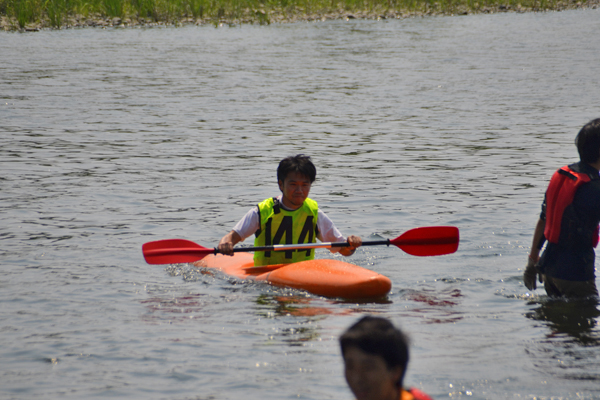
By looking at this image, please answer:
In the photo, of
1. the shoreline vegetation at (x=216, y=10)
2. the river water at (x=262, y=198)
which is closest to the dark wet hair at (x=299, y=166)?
the river water at (x=262, y=198)

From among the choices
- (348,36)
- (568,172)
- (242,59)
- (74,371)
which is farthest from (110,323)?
(348,36)

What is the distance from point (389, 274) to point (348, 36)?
17.9 metres

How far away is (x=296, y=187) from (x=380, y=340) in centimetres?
341

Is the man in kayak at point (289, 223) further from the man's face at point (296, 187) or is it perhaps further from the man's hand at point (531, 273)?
the man's hand at point (531, 273)

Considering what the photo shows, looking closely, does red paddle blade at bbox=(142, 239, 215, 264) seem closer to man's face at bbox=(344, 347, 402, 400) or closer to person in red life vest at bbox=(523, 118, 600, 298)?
person in red life vest at bbox=(523, 118, 600, 298)

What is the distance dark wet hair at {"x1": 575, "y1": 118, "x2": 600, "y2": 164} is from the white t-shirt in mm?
1970

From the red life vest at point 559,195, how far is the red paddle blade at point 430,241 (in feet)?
4.79

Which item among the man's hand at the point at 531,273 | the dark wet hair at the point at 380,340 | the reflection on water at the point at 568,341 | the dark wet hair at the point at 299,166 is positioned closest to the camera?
the dark wet hair at the point at 380,340

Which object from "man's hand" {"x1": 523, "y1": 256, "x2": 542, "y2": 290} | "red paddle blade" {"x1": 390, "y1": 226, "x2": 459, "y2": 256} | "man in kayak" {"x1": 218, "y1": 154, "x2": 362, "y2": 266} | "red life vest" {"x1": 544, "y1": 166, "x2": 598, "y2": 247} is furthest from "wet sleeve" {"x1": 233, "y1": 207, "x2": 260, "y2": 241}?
"red life vest" {"x1": 544, "y1": 166, "x2": 598, "y2": 247}

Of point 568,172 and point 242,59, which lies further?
point 242,59

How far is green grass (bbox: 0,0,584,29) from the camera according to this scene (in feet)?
80.0

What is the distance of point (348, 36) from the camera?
22750mm

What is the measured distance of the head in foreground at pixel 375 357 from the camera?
1805 mm

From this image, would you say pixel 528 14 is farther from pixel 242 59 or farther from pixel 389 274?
pixel 389 274
